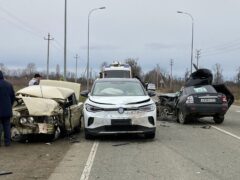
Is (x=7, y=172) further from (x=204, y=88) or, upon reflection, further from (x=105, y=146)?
(x=204, y=88)

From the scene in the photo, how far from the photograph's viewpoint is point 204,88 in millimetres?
18203

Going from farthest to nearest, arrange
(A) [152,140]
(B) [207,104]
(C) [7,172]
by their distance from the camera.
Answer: (B) [207,104] → (A) [152,140] → (C) [7,172]

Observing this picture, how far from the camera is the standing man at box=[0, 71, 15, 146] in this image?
38.3ft

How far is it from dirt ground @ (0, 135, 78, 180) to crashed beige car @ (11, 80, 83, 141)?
0.33 meters

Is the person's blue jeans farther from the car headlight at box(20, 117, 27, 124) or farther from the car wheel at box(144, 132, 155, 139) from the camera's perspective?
the car wheel at box(144, 132, 155, 139)

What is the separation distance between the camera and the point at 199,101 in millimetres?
17625

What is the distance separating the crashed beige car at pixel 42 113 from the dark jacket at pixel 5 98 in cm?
53

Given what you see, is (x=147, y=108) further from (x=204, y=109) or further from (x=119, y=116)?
(x=204, y=109)

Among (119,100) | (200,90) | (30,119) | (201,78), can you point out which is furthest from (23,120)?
(201,78)

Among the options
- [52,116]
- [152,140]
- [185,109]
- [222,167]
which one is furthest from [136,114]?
[185,109]

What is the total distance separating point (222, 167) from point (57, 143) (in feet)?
16.2

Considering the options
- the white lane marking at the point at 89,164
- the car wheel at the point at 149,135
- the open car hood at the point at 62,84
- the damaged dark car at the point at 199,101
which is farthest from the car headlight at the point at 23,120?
the damaged dark car at the point at 199,101

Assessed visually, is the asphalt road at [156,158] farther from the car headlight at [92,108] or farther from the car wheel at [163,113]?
the car wheel at [163,113]

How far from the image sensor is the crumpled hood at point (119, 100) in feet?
42.1
